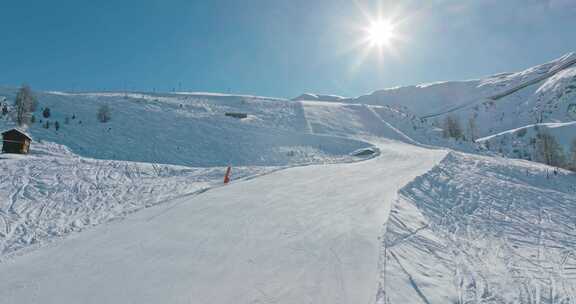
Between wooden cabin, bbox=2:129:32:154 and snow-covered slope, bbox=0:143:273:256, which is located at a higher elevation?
wooden cabin, bbox=2:129:32:154

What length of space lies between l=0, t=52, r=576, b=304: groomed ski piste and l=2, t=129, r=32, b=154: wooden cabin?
5.02 m

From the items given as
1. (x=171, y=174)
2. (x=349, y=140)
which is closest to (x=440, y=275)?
(x=171, y=174)

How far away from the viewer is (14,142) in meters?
19.5

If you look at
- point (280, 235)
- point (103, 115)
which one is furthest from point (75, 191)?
point (103, 115)

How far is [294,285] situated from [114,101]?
4671 centimetres

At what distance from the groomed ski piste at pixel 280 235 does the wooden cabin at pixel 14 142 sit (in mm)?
5023

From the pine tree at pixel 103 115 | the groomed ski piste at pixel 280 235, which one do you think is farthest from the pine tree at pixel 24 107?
the groomed ski piste at pixel 280 235

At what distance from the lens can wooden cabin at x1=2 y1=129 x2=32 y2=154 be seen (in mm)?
19203

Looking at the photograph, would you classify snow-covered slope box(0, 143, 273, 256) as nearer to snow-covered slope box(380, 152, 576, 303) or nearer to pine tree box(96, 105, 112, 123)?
snow-covered slope box(380, 152, 576, 303)

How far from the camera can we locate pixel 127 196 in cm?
1138

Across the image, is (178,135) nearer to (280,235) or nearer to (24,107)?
(24,107)

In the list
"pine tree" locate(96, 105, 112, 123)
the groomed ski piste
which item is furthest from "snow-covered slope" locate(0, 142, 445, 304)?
"pine tree" locate(96, 105, 112, 123)

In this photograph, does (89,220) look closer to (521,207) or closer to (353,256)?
(353,256)

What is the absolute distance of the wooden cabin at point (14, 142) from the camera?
19203 mm
